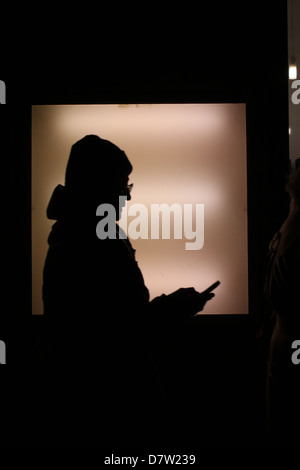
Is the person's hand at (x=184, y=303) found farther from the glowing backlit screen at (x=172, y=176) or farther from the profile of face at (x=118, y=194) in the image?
the glowing backlit screen at (x=172, y=176)

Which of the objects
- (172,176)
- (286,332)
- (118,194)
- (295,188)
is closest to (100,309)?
(118,194)

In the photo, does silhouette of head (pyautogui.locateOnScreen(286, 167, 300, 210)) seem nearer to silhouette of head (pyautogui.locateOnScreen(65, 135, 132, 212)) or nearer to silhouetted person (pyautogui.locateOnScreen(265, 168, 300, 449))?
silhouetted person (pyautogui.locateOnScreen(265, 168, 300, 449))

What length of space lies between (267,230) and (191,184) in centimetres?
56

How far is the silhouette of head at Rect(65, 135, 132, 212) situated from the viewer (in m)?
1.53

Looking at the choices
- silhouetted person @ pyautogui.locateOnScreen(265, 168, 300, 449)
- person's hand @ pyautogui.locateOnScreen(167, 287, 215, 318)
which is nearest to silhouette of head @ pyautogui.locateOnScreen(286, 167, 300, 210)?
silhouetted person @ pyautogui.locateOnScreen(265, 168, 300, 449)

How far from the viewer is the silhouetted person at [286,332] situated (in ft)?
5.08

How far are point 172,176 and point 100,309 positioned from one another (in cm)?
116

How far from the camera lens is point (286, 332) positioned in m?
1.61

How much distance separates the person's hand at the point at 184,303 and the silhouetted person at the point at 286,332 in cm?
32

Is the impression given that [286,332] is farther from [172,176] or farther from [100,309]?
[172,176]

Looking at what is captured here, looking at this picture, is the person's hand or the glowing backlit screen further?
the glowing backlit screen

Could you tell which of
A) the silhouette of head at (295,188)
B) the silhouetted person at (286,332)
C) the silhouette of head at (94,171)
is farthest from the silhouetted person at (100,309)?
the silhouette of head at (295,188)

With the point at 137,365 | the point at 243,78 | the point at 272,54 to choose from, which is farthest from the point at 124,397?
the point at 272,54
